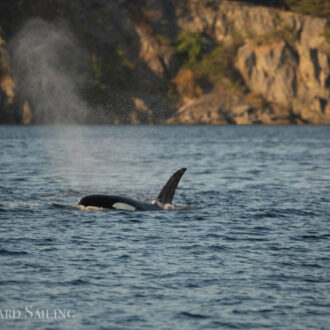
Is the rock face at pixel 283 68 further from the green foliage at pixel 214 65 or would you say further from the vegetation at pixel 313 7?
the vegetation at pixel 313 7

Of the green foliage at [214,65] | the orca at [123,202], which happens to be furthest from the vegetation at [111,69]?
the orca at [123,202]

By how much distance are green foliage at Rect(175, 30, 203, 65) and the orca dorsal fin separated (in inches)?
4094

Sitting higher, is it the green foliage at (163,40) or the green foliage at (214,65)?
the green foliage at (163,40)

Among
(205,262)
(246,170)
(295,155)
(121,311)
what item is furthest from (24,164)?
(121,311)

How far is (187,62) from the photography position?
125 metres

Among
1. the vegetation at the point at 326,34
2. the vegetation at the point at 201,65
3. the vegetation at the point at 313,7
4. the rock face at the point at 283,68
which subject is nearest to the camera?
the rock face at the point at 283,68

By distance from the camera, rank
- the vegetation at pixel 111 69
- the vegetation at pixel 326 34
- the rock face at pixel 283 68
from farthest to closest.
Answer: the vegetation at pixel 111 69
the vegetation at pixel 326 34
the rock face at pixel 283 68

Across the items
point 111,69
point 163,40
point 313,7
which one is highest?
point 313,7

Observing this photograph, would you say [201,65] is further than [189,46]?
Yes

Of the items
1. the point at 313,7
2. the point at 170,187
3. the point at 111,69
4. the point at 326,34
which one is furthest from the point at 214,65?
the point at 170,187

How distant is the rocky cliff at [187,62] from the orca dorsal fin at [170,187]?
8471 cm

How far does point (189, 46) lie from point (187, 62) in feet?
10.9

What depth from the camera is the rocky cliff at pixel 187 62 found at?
111m

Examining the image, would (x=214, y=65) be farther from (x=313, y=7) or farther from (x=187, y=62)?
(x=313, y=7)
